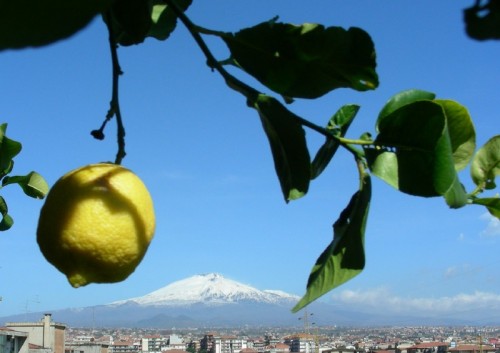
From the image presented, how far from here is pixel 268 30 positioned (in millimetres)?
878

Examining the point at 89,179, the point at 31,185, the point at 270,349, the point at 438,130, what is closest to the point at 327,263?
the point at 438,130

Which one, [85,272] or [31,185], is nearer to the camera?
[85,272]

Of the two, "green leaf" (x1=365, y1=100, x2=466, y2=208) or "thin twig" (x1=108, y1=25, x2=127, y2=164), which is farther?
"thin twig" (x1=108, y1=25, x2=127, y2=164)

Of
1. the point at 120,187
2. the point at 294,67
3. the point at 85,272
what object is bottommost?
the point at 85,272

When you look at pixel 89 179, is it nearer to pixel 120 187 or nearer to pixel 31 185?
pixel 120 187

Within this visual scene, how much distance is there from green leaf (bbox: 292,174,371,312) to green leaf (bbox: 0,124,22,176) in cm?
128

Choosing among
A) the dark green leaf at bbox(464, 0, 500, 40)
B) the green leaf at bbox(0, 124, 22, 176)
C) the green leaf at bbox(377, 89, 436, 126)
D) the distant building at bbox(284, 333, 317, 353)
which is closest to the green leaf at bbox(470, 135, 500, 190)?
the green leaf at bbox(377, 89, 436, 126)

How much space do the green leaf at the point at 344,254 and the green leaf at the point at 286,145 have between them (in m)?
0.08

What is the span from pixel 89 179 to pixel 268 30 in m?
0.32

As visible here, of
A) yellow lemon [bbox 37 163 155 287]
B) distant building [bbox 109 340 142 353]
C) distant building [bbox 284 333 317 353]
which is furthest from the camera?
distant building [bbox 284 333 317 353]

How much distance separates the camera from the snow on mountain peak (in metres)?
151

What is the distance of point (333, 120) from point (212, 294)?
500ft

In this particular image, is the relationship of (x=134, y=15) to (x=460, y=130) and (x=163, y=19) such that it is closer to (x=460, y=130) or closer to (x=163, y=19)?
(x=163, y=19)

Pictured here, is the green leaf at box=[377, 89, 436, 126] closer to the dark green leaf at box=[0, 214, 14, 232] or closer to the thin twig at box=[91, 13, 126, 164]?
the thin twig at box=[91, 13, 126, 164]
